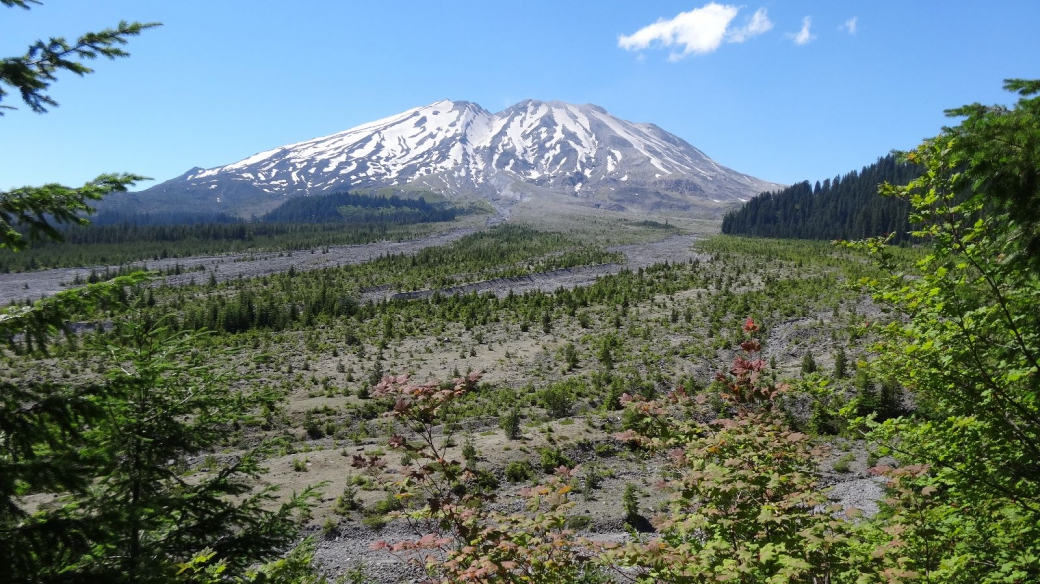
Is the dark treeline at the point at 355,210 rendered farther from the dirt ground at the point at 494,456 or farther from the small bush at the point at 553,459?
the small bush at the point at 553,459

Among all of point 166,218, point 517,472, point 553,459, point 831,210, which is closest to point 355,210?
point 166,218

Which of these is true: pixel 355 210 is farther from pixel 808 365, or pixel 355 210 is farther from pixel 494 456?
pixel 494 456

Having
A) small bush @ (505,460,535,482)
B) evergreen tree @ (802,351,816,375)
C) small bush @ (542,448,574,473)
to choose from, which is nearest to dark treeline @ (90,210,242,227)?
small bush @ (542,448,574,473)

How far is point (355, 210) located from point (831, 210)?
117m

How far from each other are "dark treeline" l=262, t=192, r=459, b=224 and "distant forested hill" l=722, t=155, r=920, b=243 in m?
70.3

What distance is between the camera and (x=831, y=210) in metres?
85.6

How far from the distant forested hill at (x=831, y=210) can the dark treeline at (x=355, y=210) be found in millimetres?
70328

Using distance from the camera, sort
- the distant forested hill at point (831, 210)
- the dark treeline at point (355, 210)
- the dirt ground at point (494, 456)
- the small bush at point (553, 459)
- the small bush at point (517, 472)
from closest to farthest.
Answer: the dirt ground at point (494, 456)
the small bush at point (517, 472)
the small bush at point (553, 459)
the distant forested hill at point (831, 210)
the dark treeline at point (355, 210)

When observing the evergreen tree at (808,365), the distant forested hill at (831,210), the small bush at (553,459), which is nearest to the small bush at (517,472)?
the small bush at (553,459)

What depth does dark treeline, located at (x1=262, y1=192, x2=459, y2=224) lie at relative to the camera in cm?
13362

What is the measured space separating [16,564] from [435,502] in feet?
6.49

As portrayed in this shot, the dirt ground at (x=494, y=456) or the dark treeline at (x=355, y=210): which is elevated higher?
the dark treeline at (x=355, y=210)

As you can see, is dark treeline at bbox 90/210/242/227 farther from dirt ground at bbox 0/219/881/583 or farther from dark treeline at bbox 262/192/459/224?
dirt ground at bbox 0/219/881/583

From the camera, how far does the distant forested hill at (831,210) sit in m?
71.5
